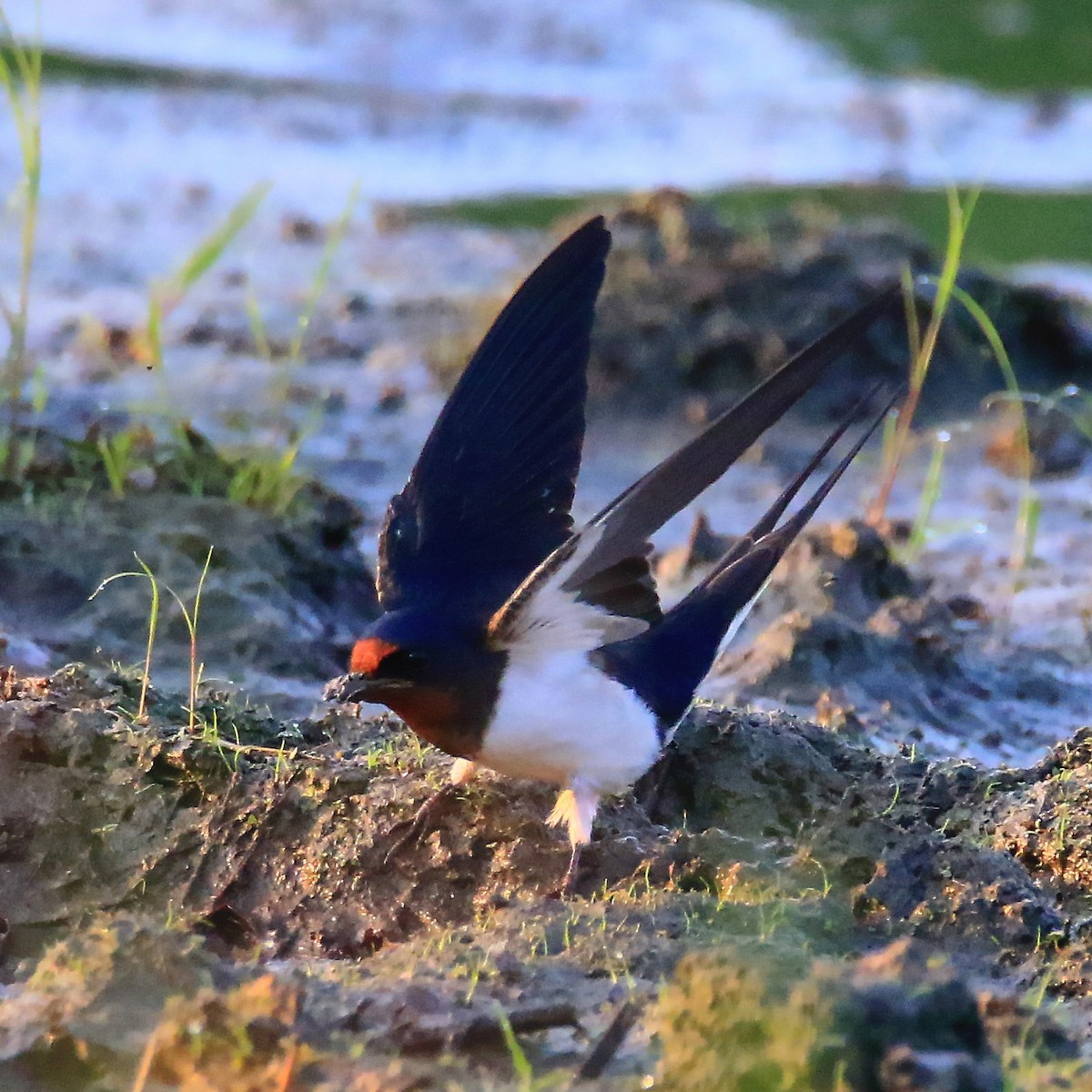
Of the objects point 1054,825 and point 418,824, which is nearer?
point 418,824

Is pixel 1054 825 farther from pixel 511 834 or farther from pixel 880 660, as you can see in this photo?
pixel 880 660

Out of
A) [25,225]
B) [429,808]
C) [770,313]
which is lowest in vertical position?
[429,808]

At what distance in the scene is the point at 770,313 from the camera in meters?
6.95

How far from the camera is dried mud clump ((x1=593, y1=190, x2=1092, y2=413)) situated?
682 cm

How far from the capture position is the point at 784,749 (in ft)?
11.5

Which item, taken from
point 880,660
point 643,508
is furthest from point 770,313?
point 643,508

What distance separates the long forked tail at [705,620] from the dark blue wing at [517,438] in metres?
0.27

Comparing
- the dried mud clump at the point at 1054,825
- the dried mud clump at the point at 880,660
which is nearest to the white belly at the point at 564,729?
the dried mud clump at the point at 1054,825

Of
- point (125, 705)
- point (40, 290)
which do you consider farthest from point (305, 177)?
point (125, 705)

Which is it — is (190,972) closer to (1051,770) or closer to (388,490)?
(1051,770)

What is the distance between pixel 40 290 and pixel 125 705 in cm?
471

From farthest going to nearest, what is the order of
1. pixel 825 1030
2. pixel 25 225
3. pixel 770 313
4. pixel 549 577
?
pixel 770 313, pixel 25 225, pixel 549 577, pixel 825 1030

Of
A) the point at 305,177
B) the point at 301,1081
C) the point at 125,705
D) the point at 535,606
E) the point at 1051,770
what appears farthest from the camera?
the point at 305,177

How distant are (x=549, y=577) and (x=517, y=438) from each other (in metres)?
0.69
